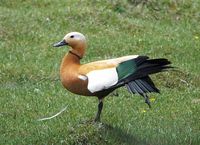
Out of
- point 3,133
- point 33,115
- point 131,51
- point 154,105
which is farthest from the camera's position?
point 131,51

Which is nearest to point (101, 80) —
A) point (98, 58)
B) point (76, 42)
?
point (76, 42)

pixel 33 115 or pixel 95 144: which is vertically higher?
pixel 95 144

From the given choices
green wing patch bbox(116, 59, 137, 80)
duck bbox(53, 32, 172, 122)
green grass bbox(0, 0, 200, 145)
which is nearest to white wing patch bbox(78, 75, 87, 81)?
duck bbox(53, 32, 172, 122)

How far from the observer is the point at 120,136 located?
23.4ft

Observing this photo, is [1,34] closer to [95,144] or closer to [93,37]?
[93,37]

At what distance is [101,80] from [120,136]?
32.8 inches

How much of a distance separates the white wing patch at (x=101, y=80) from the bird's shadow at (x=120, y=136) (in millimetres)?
647

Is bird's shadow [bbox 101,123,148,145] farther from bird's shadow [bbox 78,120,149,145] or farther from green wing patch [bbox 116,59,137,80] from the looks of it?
green wing patch [bbox 116,59,137,80]

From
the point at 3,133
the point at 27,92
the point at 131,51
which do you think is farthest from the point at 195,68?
the point at 3,133

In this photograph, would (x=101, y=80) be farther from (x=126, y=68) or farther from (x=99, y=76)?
(x=126, y=68)

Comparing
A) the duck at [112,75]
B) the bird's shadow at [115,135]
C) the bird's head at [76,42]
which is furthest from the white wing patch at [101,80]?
the bird's shadow at [115,135]

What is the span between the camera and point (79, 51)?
6.96 m

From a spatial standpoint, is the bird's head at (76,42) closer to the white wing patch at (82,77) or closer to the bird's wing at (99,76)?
the bird's wing at (99,76)

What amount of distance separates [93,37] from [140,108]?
4967 mm
